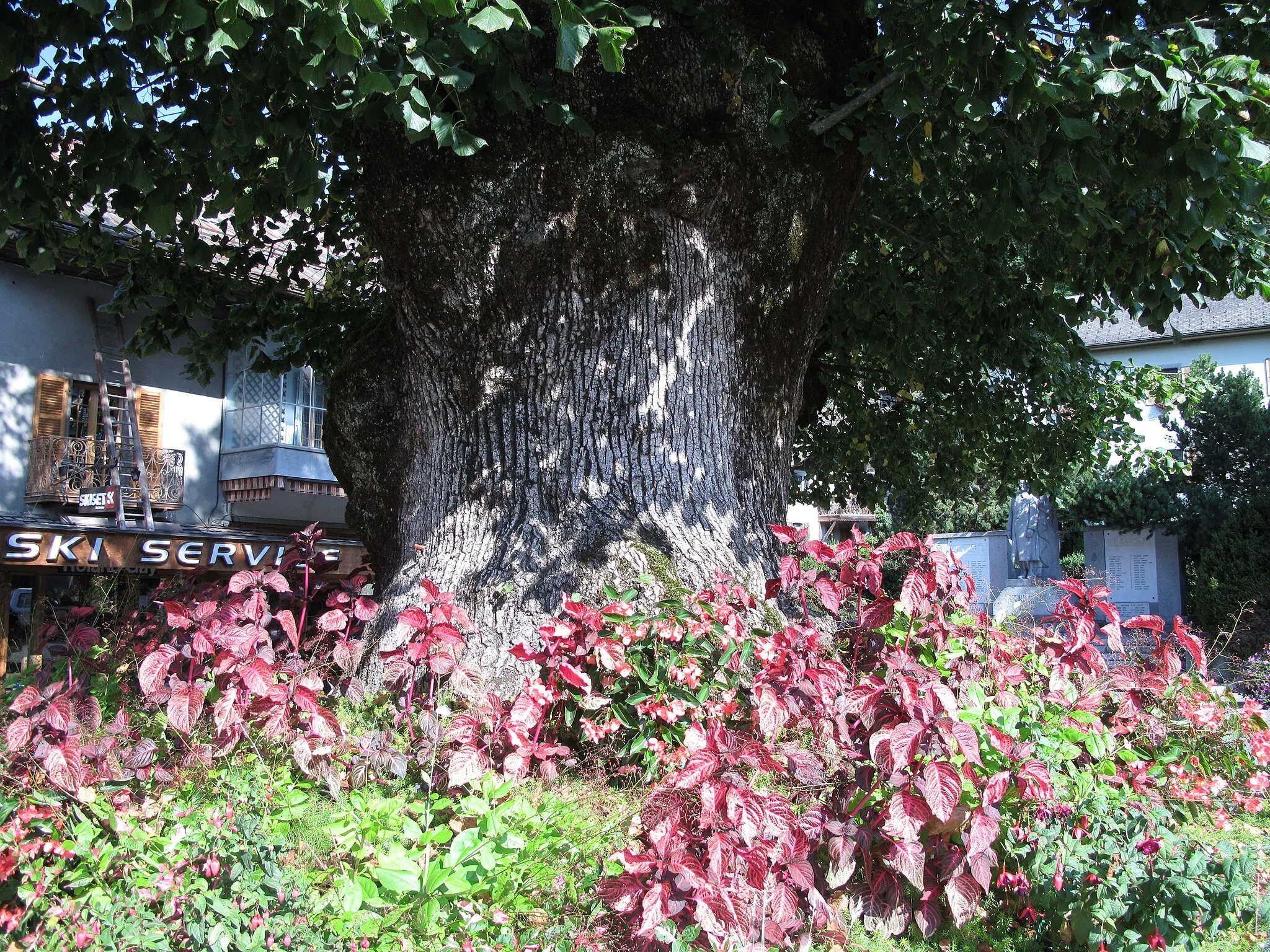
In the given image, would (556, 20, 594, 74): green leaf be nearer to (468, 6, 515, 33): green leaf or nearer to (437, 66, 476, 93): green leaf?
(468, 6, 515, 33): green leaf

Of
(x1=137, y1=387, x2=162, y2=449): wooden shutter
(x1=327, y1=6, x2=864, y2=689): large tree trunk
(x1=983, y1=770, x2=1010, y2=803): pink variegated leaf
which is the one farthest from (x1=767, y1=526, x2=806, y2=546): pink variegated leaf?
(x1=137, y1=387, x2=162, y2=449): wooden shutter

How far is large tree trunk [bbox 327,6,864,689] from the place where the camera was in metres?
4.57

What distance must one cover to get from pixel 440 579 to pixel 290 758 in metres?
1.21

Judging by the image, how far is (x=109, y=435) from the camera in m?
15.2

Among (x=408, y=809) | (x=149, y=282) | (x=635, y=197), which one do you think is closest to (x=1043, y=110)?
(x=635, y=197)

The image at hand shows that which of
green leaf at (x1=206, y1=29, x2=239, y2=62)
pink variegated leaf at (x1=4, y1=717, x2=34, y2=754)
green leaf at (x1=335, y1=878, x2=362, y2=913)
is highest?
green leaf at (x1=206, y1=29, x2=239, y2=62)

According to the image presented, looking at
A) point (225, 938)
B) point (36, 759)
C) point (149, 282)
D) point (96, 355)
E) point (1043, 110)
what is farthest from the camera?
point (96, 355)

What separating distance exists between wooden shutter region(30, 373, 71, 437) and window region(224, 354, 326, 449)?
252 cm

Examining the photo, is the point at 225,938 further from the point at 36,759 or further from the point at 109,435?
the point at 109,435

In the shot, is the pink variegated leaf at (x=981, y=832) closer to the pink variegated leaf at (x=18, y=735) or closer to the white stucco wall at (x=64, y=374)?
the pink variegated leaf at (x=18, y=735)

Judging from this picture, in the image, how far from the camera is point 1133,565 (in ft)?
69.2

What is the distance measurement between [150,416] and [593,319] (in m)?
13.3

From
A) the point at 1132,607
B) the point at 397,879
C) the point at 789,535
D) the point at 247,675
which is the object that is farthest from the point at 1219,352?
the point at 397,879

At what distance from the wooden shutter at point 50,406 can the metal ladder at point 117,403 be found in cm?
51
